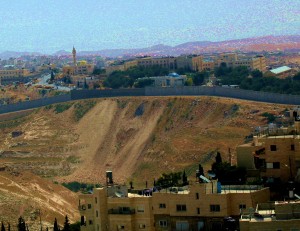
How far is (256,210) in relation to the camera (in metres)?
28.1

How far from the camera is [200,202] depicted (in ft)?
101

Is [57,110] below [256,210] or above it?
below

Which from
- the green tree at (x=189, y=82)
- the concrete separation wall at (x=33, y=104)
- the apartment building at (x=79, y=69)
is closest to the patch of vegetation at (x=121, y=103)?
the concrete separation wall at (x=33, y=104)

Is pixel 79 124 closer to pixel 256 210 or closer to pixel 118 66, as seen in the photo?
pixel 118 66

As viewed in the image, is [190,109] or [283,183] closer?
[283,183]

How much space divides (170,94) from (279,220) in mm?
69531

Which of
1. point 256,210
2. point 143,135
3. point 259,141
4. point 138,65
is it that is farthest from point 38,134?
point 256,210

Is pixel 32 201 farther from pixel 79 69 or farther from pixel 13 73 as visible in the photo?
pixel 13 73

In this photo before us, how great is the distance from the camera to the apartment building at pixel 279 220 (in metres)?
25.8

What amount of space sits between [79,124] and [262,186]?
66.5 m

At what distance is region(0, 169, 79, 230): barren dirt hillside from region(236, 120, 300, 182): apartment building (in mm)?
17183

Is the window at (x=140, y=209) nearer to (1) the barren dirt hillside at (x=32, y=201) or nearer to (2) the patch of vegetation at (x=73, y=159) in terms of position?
(1) the barren dirt hillside at (x=32, y=201)

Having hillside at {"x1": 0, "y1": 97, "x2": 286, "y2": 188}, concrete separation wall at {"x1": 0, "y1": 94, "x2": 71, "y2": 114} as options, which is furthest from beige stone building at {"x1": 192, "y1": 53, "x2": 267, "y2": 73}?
hillside at {"x1": 0, "y1": 97, "x2": 286, "y2": 188}

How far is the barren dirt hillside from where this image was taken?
53.6 metres
